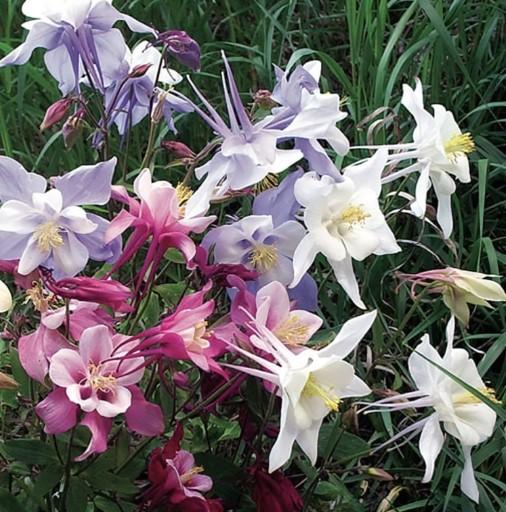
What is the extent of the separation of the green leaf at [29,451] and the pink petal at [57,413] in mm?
107

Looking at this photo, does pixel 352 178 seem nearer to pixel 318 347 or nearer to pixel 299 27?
pixel 318 347

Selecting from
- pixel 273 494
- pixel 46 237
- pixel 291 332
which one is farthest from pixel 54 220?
pixel 273 494

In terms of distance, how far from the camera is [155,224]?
1028 mm

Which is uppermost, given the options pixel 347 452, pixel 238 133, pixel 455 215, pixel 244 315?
pixel 238 133

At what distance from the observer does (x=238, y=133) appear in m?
1.05

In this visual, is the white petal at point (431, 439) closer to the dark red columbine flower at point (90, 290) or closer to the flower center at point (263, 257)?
the flower center at point (263, 257)

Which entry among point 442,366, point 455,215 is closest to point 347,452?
point 442,366

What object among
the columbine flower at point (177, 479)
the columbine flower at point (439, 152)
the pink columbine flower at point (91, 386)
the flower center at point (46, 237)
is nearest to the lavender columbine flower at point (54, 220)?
the flower center at point (46, 237)

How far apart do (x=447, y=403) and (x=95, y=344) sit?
1.23ft

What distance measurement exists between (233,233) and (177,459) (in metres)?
0.23

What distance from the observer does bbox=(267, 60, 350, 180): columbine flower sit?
103cm

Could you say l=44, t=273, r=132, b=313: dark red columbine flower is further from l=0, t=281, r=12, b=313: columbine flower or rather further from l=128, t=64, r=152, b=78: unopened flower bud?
l=128, t=64, r=152, b=78: unopened flower bud

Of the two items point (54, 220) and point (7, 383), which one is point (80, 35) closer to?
point (54, 220)

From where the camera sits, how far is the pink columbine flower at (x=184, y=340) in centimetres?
94
